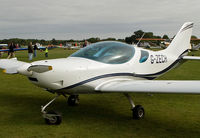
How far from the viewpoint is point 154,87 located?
14.2 feet

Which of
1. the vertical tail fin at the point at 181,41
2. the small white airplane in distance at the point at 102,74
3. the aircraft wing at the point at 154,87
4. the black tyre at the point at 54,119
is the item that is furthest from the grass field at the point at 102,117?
the vertical tail fin at the point at 181,41

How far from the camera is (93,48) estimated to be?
5387 millimetres

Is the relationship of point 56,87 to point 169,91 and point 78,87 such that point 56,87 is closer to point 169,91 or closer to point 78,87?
point 78,87

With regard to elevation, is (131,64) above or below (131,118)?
above

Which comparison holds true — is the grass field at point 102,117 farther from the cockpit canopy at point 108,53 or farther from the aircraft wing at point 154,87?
the cockpit canopy at point 108,53

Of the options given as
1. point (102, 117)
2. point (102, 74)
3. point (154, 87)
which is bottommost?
point (102, 117)

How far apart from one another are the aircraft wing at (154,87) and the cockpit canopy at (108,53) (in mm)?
572

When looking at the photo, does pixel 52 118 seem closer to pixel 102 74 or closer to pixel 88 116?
pixel 88 116

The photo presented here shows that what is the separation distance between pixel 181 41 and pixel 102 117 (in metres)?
4.05

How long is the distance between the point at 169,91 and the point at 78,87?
172 cm

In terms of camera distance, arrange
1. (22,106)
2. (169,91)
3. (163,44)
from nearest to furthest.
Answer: (169,91) → (22,106) → (163,44)

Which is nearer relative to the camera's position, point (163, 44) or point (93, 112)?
point (93, 112)

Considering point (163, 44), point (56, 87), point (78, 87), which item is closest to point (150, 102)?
point (78, 87)

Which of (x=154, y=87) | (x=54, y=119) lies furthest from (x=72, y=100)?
(x=154, y=87)
